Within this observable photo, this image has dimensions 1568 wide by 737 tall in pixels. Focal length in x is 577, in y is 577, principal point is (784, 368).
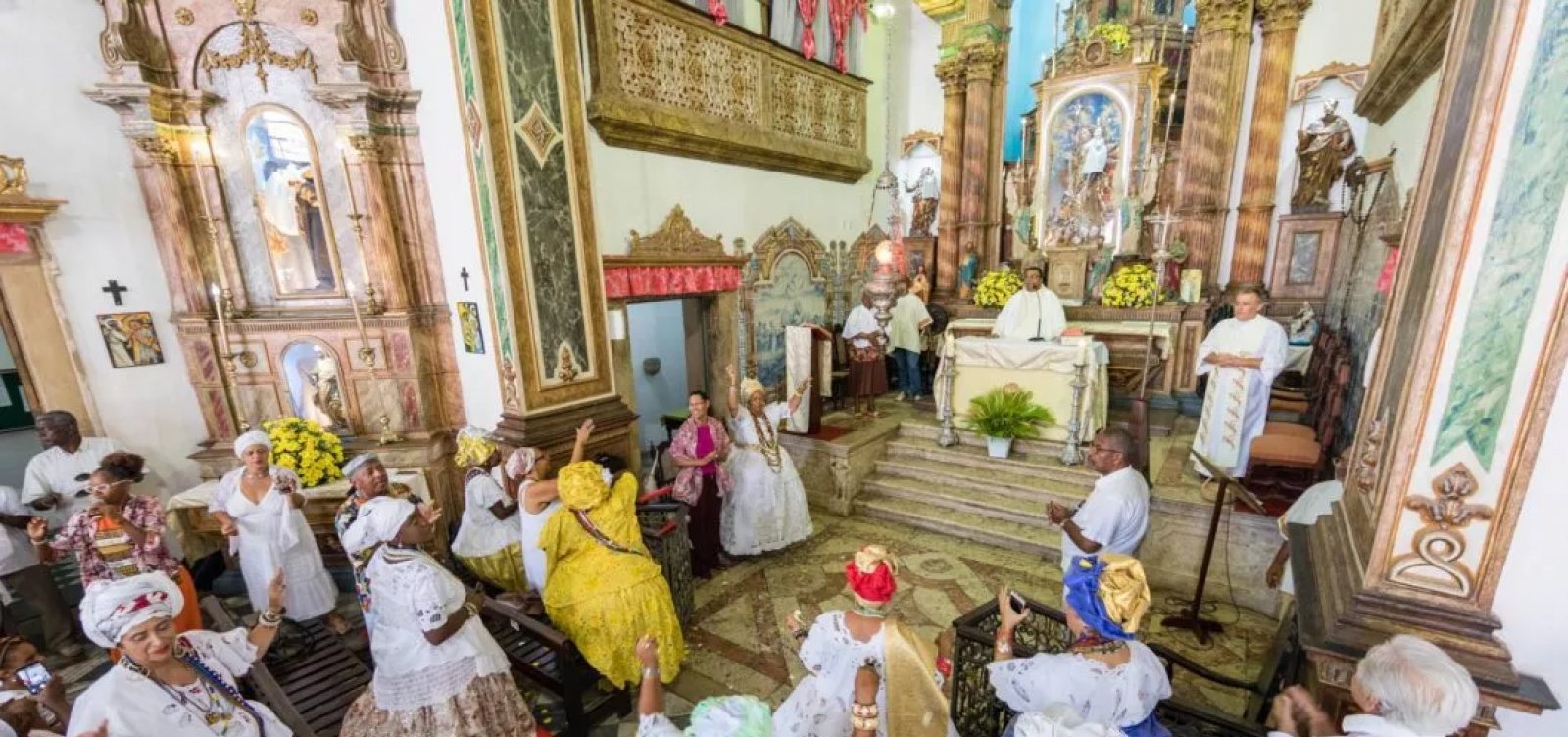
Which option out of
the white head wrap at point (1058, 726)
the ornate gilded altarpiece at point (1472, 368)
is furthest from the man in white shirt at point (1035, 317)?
the white head wrap at point (1058, 726)

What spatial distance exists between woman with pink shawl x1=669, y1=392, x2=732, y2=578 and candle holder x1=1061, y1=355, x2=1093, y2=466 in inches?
154

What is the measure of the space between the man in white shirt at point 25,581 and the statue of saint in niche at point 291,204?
255cm

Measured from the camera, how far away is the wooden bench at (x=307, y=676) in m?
3.33

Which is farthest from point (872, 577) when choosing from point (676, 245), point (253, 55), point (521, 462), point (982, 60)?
point (982, 60)

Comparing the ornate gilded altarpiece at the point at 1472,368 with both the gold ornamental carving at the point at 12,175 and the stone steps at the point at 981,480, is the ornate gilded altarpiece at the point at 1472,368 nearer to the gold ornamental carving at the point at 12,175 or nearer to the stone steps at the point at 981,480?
the stone steps at the point at 981,480

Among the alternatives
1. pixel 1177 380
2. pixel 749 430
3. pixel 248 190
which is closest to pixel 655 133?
pixel 749 430

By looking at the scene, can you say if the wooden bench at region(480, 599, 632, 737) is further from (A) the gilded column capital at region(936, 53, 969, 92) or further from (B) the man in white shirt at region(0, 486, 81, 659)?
(A) the gilded column capital at region(936, 53, 969, 92)

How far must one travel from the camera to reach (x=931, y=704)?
2461 millimetres

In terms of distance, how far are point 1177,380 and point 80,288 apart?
1250cm

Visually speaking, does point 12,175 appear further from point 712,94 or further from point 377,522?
point 712,94

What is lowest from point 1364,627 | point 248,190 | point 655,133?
point 1364,627

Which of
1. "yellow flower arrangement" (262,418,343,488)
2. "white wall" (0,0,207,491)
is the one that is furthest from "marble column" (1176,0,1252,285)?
"white wall" (0,0,207,491)

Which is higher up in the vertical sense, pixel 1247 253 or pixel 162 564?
pixel 1247 253

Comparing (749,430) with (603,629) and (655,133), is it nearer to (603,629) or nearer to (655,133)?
(603,629)
